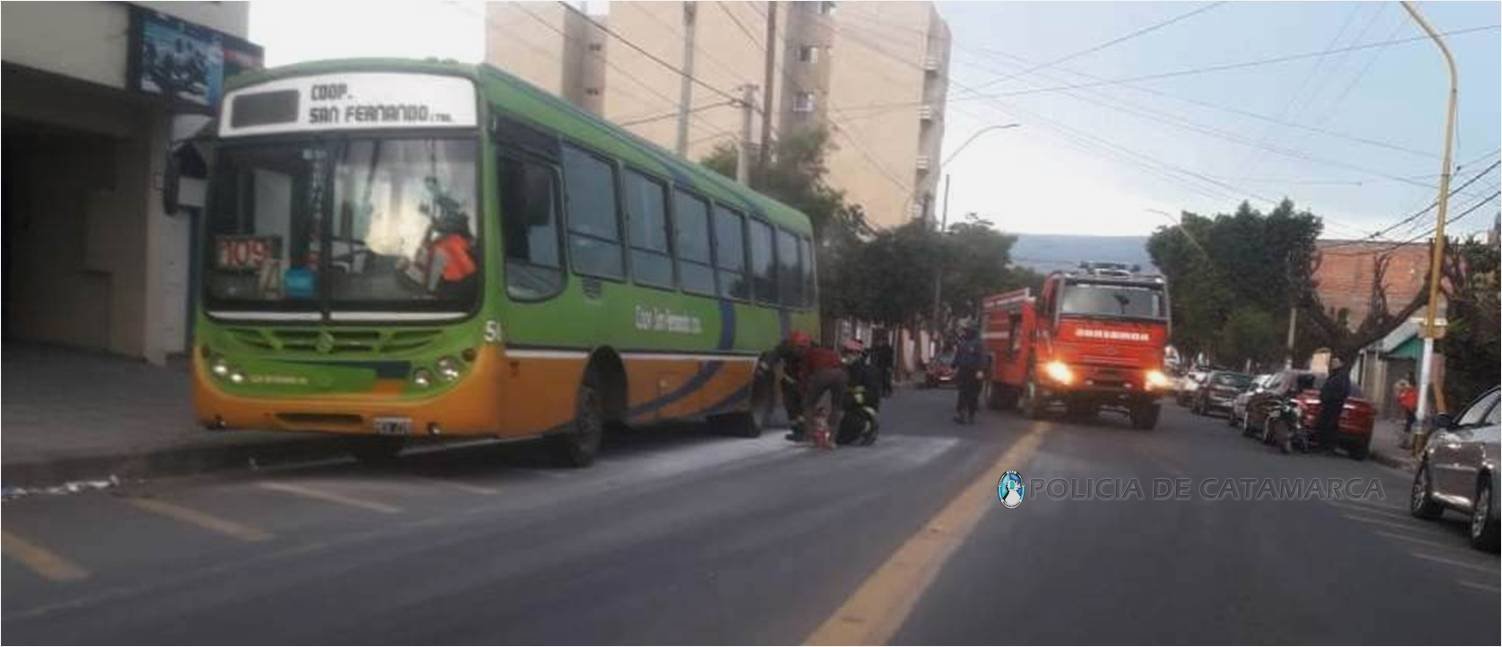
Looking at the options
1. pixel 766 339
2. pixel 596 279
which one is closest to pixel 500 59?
pixel 766 339

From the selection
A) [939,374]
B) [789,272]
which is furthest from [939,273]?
[789,272]

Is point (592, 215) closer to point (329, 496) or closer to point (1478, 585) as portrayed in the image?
point (329, 496)

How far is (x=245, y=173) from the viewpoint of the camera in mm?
11141

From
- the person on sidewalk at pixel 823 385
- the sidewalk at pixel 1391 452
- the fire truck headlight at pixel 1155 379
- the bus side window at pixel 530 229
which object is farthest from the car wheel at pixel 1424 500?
the fire truck headlight at pixel 1155 379

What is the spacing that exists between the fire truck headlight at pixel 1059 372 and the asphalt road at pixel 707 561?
1145 centimetres

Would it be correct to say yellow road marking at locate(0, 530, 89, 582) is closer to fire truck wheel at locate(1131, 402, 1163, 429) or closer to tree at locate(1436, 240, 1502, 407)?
fire truck wheel at locate(1131, 402, 1163, 429)

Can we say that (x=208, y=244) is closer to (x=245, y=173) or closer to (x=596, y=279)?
(x=245, y=173)

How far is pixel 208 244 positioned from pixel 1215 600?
786cm

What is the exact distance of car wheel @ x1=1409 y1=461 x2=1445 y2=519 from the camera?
42.4 ft

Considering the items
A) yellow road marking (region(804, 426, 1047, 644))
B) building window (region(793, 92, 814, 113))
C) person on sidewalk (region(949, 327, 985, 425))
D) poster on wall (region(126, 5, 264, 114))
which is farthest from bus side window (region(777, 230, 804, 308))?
building window (region(793, 92, 814, 113))

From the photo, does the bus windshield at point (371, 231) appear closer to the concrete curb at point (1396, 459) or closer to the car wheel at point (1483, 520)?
the car wheel at point (1483, 520)

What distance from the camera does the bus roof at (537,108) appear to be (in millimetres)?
11023

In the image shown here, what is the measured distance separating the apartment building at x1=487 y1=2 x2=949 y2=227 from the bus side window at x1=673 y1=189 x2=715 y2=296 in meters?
39.0

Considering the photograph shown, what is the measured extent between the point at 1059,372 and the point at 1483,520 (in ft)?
46.4
